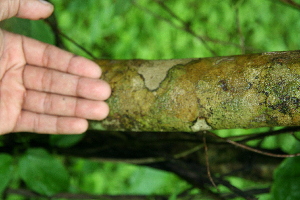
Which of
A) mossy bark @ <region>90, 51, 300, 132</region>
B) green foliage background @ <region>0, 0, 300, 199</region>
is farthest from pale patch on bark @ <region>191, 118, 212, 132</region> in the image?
green foliage background @ <region>0, 0, 300, 199</region>

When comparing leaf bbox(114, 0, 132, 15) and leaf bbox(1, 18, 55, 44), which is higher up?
leaf bbox(114, 0, 132, 15)

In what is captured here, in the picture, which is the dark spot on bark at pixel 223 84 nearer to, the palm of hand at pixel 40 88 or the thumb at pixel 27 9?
the palm of hand at pixel 40 88

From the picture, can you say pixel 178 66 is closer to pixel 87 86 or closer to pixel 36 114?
pixel 87 86

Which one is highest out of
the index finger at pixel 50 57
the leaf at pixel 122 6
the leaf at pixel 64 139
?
the leaf at pixel 122 6

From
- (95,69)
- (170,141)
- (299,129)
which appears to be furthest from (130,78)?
(299,129)

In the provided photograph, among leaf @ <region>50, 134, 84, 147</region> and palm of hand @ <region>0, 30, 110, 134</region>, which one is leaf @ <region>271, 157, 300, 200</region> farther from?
leaf @ <region>50, 134, 84, 147</region>

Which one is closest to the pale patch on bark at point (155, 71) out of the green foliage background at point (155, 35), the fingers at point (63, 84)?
the fingers at point (63, 84)

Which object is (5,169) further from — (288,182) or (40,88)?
(288,182)
